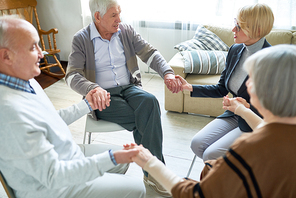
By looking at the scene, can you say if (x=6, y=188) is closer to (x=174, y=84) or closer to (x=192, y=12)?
(x=174, y=84)

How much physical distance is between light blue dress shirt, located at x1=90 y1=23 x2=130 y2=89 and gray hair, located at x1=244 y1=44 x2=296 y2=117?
139cm

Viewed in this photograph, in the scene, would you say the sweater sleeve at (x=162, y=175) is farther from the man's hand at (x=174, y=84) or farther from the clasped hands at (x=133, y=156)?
the man's hand at (x=174, y=84)

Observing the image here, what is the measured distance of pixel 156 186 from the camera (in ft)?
6.28

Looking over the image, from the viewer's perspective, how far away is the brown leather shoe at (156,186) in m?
1.89

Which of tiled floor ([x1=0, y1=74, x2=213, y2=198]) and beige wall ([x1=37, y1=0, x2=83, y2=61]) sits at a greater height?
beige wall ([x1=37, y1=0, x2=83, y2=61])

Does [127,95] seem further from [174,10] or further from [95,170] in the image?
[174,10]

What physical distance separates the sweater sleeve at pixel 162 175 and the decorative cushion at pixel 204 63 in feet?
5.96

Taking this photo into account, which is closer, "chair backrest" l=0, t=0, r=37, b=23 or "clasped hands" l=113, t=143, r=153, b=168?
"clasped hands" l=113, t=143, r=153, b=168

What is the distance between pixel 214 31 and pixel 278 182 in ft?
8.64

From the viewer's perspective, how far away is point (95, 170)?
1.09 metres

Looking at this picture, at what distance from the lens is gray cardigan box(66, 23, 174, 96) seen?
1909 millimetres

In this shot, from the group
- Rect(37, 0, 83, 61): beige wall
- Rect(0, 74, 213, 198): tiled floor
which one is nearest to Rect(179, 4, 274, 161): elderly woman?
Rect(0, 74, 213, 198): tiled floor

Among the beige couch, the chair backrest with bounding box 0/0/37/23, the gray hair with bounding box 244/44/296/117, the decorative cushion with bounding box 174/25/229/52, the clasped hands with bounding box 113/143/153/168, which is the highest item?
the chair backrest with bounding box 0/0/37/23

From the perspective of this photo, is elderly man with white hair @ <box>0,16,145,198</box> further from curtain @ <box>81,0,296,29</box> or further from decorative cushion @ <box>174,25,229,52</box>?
curtain @ <box>81,0,296,29</box>
